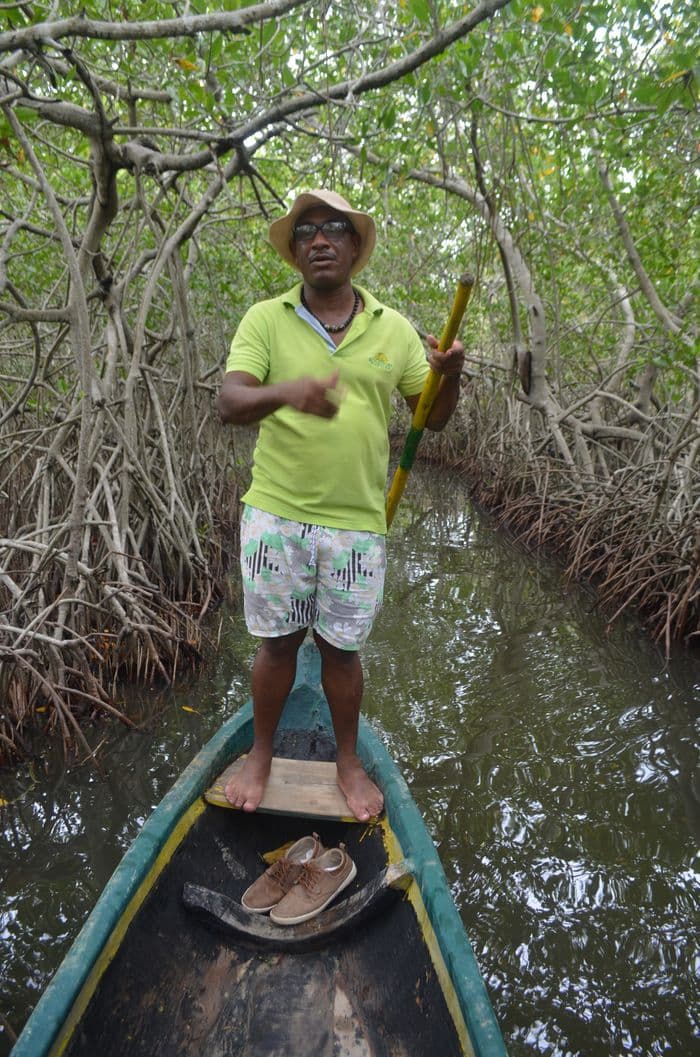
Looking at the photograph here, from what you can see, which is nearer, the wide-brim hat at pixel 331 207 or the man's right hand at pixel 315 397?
the man's right hand at pixel 315 397

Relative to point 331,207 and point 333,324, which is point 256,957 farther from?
point 331,207

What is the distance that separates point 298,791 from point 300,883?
24 centimetres

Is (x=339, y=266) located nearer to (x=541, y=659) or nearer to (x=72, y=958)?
(x=72, y=958)

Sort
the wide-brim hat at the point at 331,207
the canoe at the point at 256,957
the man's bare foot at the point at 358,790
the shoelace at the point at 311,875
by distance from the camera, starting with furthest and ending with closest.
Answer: the man's bare foot at the point at 358,790
the shoelace at the point at 311,875
the wide-brim hat at the point at 331,207
the canoe at the point at 256,957

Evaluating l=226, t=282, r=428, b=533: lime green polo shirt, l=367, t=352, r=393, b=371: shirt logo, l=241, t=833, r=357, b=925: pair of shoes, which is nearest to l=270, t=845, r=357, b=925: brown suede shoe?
l=241, t=833, r=357, b=925: pair of shoes

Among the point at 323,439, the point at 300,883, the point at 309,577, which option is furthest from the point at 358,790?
the point at 323,439

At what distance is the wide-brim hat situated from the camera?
1.57 metres

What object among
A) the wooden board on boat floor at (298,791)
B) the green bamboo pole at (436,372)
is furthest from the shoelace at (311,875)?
the green bamboo pole at (436,372)

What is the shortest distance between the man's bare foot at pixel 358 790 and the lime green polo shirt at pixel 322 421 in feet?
2.28

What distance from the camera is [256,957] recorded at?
1.59 m

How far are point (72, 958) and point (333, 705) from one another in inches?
32.7

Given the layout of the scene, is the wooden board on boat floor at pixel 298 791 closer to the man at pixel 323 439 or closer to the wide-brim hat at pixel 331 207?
the man at pixel 323 439

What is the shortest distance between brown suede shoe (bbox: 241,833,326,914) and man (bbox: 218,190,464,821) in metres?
0.17

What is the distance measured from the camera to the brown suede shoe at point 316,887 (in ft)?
5.40
